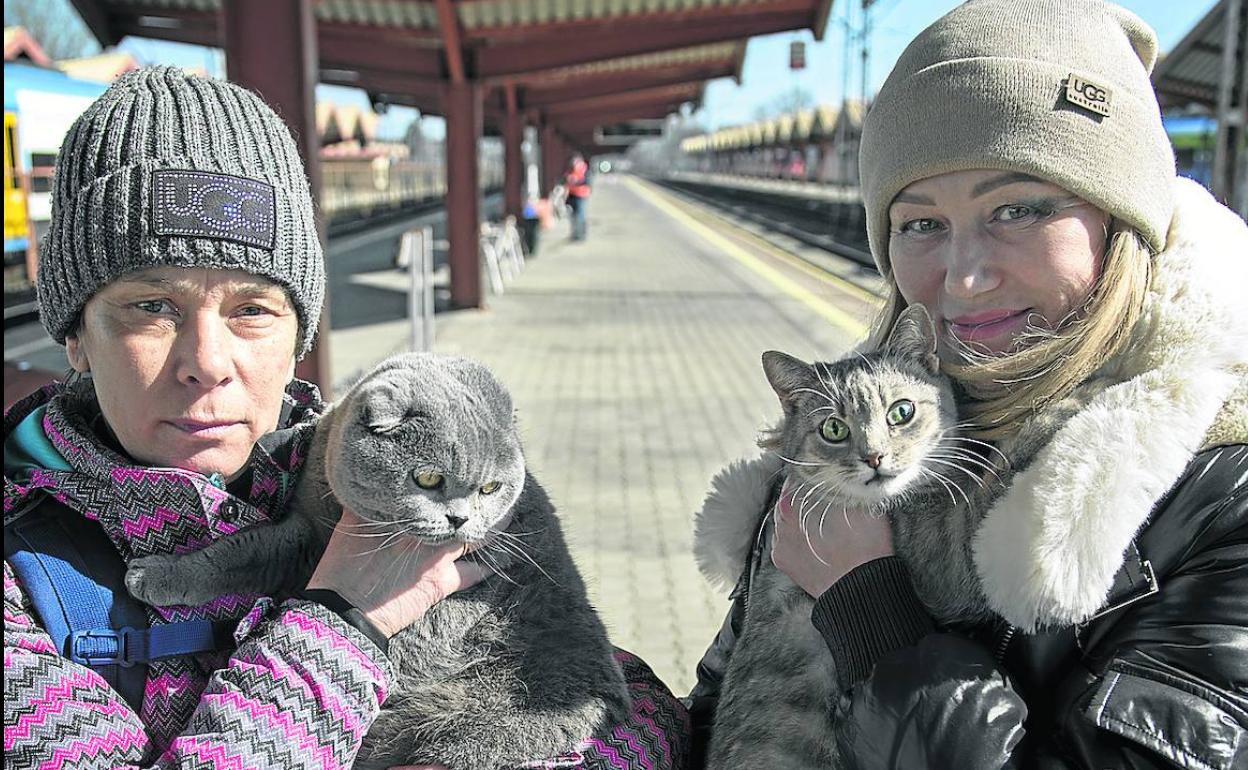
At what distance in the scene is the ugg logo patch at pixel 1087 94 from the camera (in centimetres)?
167

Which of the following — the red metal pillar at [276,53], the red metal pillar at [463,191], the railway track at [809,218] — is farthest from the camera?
the railway track at [809,218]

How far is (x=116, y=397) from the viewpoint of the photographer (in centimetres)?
167

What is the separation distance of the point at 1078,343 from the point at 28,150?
15619 mm

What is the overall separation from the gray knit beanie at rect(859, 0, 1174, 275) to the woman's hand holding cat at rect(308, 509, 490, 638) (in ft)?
3.61

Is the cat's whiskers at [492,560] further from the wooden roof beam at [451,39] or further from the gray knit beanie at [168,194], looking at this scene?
the wooden roof beam at [451,39]

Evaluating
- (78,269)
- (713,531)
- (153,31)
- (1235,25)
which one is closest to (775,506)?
(713,531)

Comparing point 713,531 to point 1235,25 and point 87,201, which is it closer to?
point 87,201

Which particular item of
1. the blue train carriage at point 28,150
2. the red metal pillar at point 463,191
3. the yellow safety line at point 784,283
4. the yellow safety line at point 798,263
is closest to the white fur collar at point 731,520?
the yellow safety line at point 784,283

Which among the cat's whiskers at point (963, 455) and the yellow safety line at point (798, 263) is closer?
the cat's whiskers at point (963, 455)

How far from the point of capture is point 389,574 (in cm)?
171

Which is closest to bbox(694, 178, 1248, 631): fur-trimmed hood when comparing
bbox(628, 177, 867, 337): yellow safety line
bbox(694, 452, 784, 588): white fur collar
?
bbox(694, 452, 784, 588): white fur collar

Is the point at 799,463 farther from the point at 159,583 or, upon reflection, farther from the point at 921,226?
the point at 159,583

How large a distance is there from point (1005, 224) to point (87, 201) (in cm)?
156

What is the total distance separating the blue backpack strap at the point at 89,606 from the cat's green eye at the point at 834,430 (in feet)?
3.93
